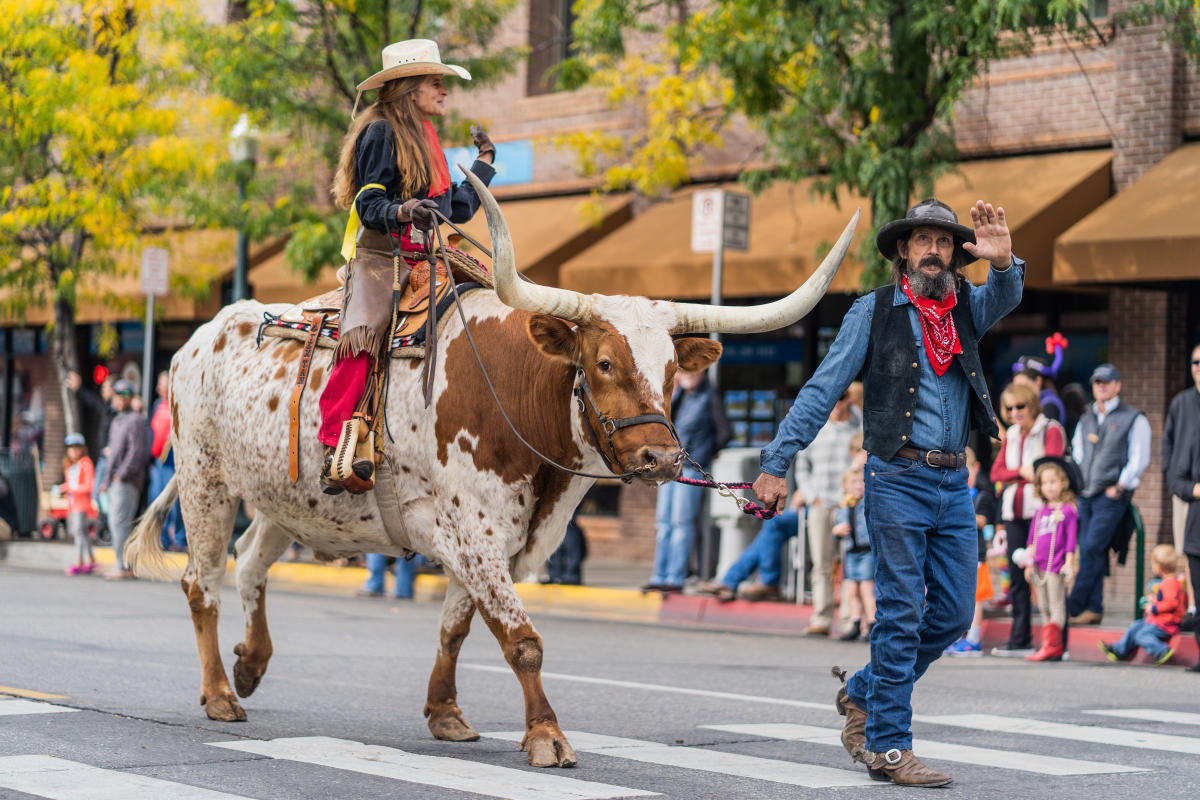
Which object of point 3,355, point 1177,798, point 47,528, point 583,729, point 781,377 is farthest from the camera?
point 3,355

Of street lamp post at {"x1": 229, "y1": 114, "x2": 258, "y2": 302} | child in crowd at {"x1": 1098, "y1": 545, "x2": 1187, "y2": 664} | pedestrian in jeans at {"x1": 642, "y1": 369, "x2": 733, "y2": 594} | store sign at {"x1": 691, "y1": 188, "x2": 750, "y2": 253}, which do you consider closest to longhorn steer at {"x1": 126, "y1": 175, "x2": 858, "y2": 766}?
child in crowd at {"x1": 1098, "y1": 545, "x2": 1187, "y2": 664}

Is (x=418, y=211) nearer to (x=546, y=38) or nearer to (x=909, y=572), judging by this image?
(x=909, y=572)

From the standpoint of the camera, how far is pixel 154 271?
66.4 ft

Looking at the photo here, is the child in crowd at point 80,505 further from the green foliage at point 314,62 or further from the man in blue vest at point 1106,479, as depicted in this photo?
the man in blue vest at point 1106,479

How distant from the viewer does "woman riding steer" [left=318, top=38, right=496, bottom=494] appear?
23.4 ft

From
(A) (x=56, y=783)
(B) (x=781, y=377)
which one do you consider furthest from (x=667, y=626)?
(A) (x=56, y=783)

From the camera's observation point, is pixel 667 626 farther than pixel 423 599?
No

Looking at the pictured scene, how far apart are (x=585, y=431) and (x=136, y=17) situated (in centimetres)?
1802

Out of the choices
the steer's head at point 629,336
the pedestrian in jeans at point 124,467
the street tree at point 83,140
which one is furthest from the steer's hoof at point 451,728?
the street tree at point 83,140

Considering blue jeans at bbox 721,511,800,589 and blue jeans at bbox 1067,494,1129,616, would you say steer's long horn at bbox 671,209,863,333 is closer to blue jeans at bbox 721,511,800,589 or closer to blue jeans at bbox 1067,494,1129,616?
blue jeans at bbox 1067,494,1129,616

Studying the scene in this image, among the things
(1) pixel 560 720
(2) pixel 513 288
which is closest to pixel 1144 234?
(1) pixel 560 720

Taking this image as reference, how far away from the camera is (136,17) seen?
2288 cm

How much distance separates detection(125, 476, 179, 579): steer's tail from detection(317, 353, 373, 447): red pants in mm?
2053

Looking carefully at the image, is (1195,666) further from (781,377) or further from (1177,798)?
(781,377)
